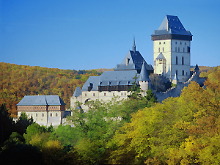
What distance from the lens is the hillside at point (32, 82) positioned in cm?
9225

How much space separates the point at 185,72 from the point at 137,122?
4155 centimetres

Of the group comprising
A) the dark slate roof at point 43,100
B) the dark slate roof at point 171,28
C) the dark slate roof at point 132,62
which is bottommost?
the dark slate roof at point 43,100

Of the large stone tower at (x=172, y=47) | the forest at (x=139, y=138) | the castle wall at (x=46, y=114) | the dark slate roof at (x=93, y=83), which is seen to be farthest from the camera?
the large stone tower at (x=172, y=47)

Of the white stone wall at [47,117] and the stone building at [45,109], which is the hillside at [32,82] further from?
the white stone wall at [47,117]

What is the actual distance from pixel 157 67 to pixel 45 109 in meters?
19.6

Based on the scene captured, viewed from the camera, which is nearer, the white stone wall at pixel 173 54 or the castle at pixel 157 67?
the castle at pixel 157 67

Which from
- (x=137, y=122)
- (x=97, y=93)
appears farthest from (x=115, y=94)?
(x=137, y=122)

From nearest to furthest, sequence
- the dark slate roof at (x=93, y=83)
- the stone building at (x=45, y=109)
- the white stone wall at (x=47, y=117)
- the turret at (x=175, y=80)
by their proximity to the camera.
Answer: the dark slate roof at (x=93, y=83), the white stone wall at (x=47, y=117), the stone building at (x=45, y=109), the turret at (x=175, y=80)

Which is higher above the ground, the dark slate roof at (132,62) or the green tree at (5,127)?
the dark slate roof at (132,62)

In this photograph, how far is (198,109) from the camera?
33.2 m

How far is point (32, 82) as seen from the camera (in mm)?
107625

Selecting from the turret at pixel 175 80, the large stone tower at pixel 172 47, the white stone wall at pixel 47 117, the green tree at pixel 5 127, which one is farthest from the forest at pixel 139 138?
the large stone tower at pixel 172 47

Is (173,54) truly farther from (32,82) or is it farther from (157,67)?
(32,82)

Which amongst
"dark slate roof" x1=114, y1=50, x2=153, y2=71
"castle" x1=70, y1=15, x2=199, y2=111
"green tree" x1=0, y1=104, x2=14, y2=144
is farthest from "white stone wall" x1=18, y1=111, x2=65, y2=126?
"green tree" x1=0, y1=104, x2=14, y2=144
